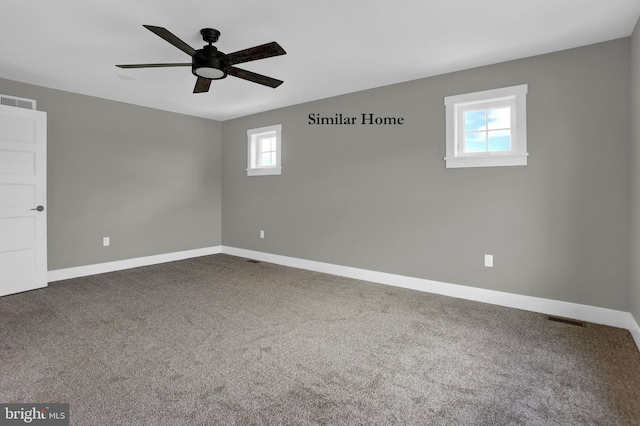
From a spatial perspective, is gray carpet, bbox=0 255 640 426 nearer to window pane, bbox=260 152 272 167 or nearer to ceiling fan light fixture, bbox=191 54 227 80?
ceiling fan light fixture, bbox=191 54 227 80

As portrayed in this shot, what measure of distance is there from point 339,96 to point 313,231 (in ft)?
6.53

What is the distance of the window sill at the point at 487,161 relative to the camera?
3.26m


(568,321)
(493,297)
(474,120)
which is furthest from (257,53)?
(568,321)

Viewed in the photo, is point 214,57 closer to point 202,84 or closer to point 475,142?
point 202,84

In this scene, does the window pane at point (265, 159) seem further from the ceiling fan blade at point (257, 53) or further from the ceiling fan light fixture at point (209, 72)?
the ceiling fan blade at point (257, 53)

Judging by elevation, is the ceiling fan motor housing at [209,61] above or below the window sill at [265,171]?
above

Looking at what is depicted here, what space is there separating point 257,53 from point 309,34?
0.63 meters

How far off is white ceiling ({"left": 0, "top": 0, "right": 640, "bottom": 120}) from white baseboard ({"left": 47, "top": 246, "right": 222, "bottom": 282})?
2.46 metres

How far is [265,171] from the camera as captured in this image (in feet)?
18.2

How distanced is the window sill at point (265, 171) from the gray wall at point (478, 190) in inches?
6.6

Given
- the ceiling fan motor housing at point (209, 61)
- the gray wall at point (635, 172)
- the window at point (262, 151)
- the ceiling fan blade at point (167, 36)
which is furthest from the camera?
the window at point (262, 151)

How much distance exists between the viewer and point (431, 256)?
385 centimetres

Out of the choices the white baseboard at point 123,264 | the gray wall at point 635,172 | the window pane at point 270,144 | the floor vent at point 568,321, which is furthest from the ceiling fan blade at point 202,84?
the floor vent at point 568,321

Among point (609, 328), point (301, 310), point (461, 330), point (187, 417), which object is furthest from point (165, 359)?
point (609, 328)
